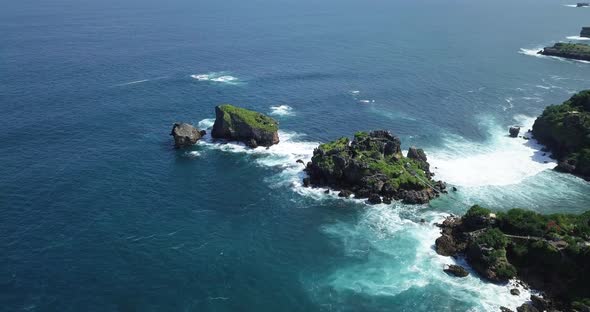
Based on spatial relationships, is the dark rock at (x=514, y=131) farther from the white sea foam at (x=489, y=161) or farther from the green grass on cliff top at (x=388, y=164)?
the green grass on cliff top at (x=388, y=164)

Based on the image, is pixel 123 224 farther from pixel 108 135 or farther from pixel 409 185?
pixel 409 185

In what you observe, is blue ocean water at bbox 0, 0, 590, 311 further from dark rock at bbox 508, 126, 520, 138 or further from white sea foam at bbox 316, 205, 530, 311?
dark rock at bbox 508, 126, 520, 138

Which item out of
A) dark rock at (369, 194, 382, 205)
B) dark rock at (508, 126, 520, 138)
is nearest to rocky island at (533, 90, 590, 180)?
dark rock at (508, 126, 520, 138)

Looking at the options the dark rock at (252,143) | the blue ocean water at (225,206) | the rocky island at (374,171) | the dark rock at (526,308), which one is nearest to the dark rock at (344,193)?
the rocky island at (374,171)

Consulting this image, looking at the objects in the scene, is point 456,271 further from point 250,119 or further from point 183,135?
point 183,135

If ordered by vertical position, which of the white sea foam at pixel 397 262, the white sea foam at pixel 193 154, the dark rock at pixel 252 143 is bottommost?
the white sea foam at pixel 397 262

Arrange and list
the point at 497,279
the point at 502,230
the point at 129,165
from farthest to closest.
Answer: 1. the point at 129,165
2. the point at 502,230
3. the point at 497,279

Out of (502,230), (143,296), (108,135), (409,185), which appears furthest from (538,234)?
(108,135)
